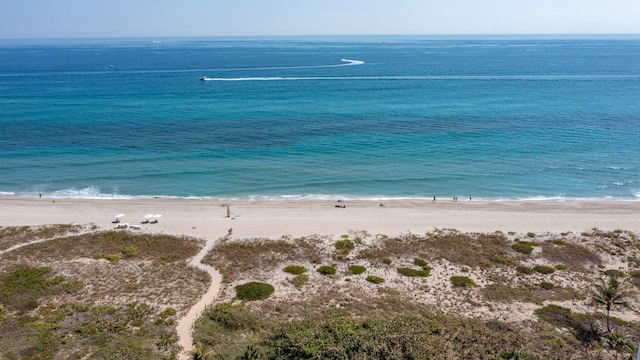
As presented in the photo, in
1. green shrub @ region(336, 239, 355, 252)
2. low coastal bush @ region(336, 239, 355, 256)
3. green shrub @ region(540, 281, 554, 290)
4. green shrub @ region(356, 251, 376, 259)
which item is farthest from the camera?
green shrub @ region(336, 239, 355, 252)

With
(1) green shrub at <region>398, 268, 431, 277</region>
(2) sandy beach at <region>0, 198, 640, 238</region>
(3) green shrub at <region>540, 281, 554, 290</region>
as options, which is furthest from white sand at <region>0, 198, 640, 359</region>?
(3) green shrub at <region>540, 281, 554, 290</region>

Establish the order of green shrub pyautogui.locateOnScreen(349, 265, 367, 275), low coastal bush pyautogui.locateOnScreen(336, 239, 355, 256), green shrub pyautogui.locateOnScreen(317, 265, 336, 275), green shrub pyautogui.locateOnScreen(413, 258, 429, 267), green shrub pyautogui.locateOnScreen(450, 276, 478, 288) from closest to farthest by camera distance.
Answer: green shrub pyautogui.locateOnScreen(450, 276, 478, 288)
green shrub pyautogui.locateOnScreen(317, 265, 336, 275)
green shrub pyautogui.locateOnScreen(349, 265, 367, 275)
green shrub pyautogui.locateOnScreen(413, 258, 429, 267)
low coastal bush pyautogui.locateOnScreen(336, 239, 355, 256)

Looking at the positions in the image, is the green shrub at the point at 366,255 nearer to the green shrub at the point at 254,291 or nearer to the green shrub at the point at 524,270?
the green shrub at the point at 254,291

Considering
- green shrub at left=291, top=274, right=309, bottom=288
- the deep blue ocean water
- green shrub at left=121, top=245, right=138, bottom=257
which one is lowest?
green shrub at left=291, top=274, right=309, bottom=288

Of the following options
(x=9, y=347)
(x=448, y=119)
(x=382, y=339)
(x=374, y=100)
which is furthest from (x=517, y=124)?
(x=9, y=347)

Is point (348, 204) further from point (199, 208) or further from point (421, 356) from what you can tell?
point (421, 356)

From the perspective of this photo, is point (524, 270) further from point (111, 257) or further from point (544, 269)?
point (111, 257)

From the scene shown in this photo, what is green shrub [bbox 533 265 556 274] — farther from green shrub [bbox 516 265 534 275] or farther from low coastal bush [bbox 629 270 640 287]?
low coastal bush [bbox 629 270 640 287]

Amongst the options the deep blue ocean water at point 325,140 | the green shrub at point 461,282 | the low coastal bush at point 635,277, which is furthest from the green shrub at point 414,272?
the deep blue ocean water at point 325,140
